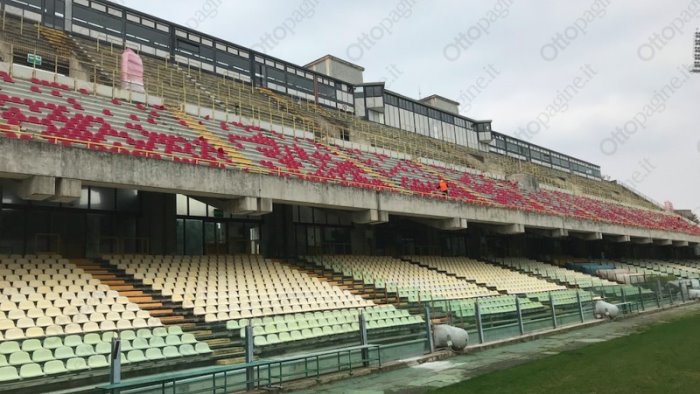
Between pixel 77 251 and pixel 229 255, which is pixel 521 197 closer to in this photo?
pixel 229 255

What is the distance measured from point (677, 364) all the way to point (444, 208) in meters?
14.7

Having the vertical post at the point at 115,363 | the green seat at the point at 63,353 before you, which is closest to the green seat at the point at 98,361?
the green seat at the point at 63,353

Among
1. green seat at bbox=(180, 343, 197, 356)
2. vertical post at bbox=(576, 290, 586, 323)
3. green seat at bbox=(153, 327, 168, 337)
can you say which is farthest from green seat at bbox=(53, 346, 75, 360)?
vertical post at bbox=(576, 290, 586, 323)

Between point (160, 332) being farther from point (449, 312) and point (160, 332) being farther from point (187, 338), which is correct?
point (449, 312)

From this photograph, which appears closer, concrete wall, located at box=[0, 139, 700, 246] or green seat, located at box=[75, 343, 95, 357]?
green seat, located at box=[75, 343, 95, 357]

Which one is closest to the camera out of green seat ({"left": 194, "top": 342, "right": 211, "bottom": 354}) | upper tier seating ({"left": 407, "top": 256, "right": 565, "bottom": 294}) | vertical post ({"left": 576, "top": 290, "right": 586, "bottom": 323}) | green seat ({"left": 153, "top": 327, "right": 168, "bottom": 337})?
green seat ({"left": 153, "top": 327, "right": 168, "bottom": 337})

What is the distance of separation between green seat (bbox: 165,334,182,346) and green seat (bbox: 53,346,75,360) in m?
1.77

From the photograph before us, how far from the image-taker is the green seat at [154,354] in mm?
9570

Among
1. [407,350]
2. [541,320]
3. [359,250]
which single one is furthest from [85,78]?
[541,320]

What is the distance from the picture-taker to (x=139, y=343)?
9.67 meters

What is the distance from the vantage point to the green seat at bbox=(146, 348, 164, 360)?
9570mm

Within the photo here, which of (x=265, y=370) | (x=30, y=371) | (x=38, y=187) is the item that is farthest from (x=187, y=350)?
(x=38, y=187)

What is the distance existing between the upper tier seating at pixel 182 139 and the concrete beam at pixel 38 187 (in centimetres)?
120

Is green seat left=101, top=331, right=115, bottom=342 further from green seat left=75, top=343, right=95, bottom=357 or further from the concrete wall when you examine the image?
the concrete wall
